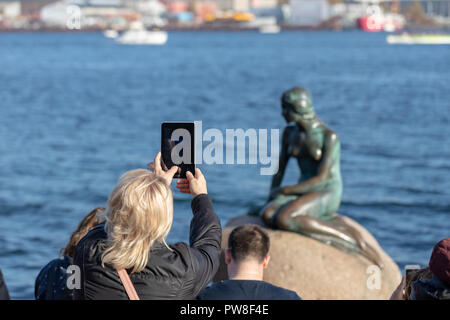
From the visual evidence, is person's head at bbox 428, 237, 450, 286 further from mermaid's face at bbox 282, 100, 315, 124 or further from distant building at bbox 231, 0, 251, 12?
distant building at bbox 231, 0, 251, 12

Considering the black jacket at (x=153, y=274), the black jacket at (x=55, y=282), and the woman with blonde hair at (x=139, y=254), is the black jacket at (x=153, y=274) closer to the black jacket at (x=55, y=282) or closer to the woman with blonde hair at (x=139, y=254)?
the woman with blonde hair at (x=139, y=254)

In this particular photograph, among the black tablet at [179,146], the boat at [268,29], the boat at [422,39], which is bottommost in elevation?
the boat at [268,29]

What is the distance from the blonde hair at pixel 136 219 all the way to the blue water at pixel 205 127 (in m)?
8.00

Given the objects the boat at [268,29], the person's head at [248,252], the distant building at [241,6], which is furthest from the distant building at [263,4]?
the person's head at [248,252]

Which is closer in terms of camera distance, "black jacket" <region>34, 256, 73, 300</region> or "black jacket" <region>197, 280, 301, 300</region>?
"black jacket" <region>197, 280, 301, 300</region>

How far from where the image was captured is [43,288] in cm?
473

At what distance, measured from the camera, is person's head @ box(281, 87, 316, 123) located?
819 centimetres

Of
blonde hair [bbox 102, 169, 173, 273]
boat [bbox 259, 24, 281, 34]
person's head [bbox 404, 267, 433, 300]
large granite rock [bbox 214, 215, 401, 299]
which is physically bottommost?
boat [bbox 259, 24, 281, 34]

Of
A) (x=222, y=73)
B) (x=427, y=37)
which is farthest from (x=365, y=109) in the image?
(x=427, y=37)

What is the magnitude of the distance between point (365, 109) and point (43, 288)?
112 feet

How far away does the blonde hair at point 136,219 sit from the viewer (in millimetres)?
3471

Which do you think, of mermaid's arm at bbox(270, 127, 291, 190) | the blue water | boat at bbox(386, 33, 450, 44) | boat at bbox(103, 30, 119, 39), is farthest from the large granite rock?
boat at bbox(103, 30, 119, 39)

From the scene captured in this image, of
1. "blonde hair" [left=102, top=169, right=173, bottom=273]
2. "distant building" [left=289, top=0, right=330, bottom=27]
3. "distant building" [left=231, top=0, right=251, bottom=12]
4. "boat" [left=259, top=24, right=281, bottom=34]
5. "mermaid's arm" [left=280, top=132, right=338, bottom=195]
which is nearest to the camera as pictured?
"blonde hair" [left=102, top=169, right=173, bottom=273]

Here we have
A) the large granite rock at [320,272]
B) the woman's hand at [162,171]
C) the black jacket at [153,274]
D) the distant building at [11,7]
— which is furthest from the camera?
the distant building at [11,7]
